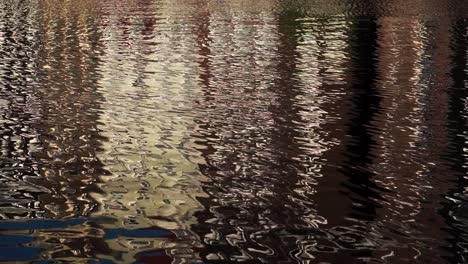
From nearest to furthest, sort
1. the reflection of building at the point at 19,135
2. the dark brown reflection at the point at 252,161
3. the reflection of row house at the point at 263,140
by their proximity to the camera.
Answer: the dark brown reflection at the point at 252,161, the reflection of row house at the point at 263,140, the reflection of building at the point at 19,135

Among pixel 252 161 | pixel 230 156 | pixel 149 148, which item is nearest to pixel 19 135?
pixel 149 148

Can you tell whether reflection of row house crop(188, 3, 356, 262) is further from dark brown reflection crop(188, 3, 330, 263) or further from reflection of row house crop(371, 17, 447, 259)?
reflection of row house crop(371, 17, 447, 259)

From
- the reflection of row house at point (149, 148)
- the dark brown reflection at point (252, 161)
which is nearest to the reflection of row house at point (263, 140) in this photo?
the dark brown reflection at point (252, 161)

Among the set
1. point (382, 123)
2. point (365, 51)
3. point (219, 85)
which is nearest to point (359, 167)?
point (382, 123)

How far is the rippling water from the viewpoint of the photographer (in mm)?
11203

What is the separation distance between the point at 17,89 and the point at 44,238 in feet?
52.9

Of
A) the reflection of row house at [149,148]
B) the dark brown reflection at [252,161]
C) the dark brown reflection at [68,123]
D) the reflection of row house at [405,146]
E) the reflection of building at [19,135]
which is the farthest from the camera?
the dark brown reflection at [68,123]

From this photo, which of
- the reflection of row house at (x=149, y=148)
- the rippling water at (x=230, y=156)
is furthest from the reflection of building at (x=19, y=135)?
the reflection of row house at (x=149, y=148)

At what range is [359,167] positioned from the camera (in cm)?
1598

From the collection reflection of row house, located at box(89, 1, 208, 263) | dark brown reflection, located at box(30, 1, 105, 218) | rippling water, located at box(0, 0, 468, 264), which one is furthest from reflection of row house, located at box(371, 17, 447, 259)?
dark brown reflection, located at box(30, 1, 105, 218)

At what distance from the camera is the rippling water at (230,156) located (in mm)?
11203

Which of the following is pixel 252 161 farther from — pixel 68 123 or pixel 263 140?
pixel 68 123

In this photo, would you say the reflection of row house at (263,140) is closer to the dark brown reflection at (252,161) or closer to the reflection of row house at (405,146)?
the dark brown reflection at (252,161)

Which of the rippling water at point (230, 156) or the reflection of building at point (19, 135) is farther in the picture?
the reflection of building at point (19, 135)
